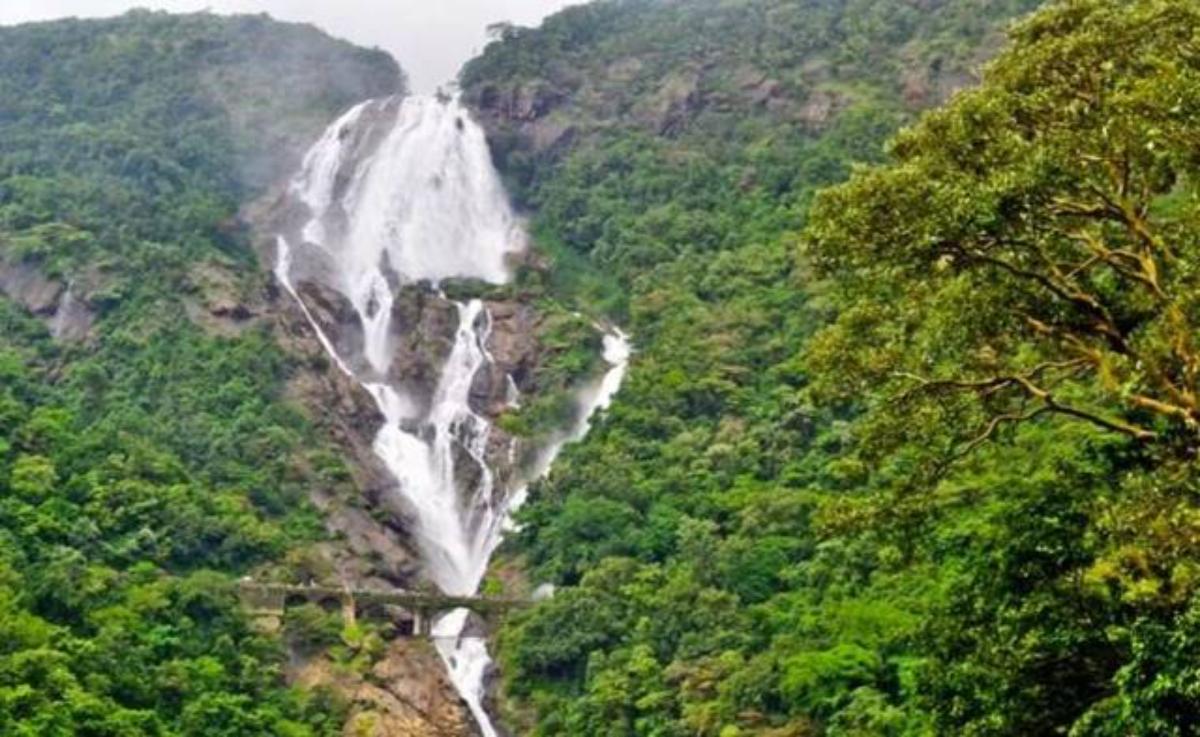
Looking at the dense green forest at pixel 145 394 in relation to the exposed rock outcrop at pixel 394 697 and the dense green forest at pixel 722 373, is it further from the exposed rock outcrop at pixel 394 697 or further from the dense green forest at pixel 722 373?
the exposed rock outcrop at pixel 394 697

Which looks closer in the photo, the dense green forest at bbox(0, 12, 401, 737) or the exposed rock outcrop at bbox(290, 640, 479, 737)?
the dense green forest at bbox(0, 12, 401, 737)

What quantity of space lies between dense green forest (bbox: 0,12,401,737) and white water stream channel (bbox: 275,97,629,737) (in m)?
4.25

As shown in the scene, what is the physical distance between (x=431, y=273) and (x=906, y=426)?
61032 mm

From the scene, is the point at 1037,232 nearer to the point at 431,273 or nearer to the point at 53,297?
the point at 53,297

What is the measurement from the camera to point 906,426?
52.7 ft

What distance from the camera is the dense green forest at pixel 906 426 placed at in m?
13.9

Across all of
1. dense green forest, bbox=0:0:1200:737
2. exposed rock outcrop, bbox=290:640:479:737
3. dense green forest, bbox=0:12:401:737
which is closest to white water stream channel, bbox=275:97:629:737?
exposed rock outcrop, bbox=290:640:479:737

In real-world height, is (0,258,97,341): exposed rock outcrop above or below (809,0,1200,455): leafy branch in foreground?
below

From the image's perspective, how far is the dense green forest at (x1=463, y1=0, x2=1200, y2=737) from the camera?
13.9 metres

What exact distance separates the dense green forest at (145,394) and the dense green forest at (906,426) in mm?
A: 9432

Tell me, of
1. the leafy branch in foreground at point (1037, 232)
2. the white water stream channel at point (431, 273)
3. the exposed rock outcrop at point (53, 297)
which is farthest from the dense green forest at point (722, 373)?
the white water stream channel at point (431, 273)

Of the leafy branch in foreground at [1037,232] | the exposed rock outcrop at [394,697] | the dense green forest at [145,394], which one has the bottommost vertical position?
the exposed rock outcrop at [394,697]

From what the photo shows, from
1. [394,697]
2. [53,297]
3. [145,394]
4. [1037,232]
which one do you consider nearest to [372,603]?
[394,697]

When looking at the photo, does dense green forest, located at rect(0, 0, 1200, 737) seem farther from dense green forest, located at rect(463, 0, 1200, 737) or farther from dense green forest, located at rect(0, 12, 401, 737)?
dense green forest, located at rect(0, 12, 401, 737)
